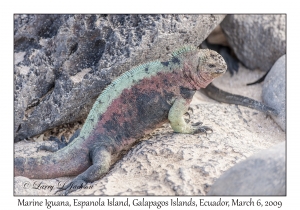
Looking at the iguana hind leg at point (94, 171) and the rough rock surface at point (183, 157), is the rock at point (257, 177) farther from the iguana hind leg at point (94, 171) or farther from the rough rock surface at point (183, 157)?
the iguana hind leg at point (94, 171)

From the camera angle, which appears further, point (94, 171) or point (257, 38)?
point (257, 38)

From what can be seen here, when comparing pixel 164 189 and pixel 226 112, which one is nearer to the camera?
pixel 164 189

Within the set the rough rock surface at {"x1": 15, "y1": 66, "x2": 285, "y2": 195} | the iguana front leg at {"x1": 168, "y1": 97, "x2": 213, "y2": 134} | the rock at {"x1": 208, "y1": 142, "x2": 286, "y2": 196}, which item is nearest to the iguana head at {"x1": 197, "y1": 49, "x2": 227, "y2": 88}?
the iguana front leg at {"x1": 168, "y1": 97, "x2": 213, "y2": 134}

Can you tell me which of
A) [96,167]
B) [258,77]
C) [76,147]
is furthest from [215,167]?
[258,77]

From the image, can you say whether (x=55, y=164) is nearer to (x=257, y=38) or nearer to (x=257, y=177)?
(x=257, y=177)

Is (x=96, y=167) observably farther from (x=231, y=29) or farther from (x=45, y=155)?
(x=231, y=29)

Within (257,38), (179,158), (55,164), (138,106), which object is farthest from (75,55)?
(257,38)

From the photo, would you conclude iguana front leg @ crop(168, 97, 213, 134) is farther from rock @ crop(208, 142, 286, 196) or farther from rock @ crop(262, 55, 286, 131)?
rock @ crop(262, 55, 286, 131)
